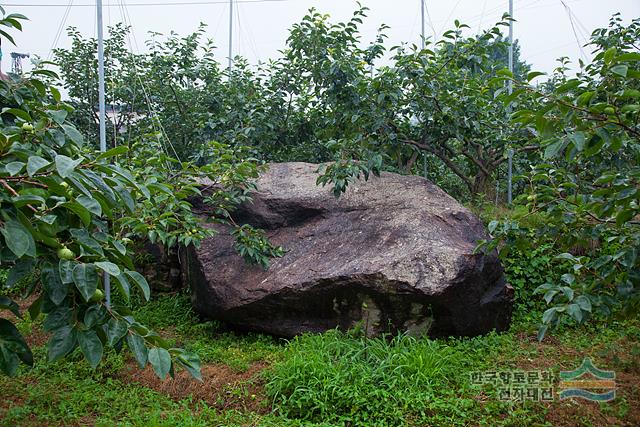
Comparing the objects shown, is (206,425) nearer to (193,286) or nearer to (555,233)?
(193,286)

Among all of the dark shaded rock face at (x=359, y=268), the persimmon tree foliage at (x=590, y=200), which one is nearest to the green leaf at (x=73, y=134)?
the persimmon tree foliage at (x=590, y=200)

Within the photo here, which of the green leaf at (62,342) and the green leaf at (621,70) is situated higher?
the green leaf at (621,70)

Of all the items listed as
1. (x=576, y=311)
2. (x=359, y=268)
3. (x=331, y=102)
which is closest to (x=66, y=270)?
(x=576, y=311)

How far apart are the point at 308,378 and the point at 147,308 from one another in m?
2.36

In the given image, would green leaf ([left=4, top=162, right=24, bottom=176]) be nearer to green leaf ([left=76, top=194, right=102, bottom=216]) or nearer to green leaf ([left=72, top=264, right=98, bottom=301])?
green leaf ([left=76, top=194, right=102, bottom=216])

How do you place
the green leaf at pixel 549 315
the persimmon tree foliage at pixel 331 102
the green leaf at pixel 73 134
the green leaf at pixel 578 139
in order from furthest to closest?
the persimmon tree foliage at pixel 331 102, the green leaf at pixel 549 315, the green leaf at pixel 578 139, the green leaf at pixel 73 134

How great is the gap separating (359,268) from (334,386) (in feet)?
3.39

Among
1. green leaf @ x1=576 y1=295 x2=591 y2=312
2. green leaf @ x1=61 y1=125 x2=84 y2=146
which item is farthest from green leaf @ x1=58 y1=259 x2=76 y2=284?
green leaf @ x1=576 y1=295 x2=591 y2=312

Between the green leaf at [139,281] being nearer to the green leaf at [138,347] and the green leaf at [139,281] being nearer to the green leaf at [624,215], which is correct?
the green leaf at [138,347]

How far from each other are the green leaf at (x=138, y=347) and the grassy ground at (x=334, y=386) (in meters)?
1.69

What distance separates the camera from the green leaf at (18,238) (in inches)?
53.1

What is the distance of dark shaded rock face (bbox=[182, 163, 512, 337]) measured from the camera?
4.08 meters

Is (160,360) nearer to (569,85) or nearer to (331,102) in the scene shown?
(569,85)

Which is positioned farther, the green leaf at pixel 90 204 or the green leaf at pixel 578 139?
the green leaf at pixel 578 139
